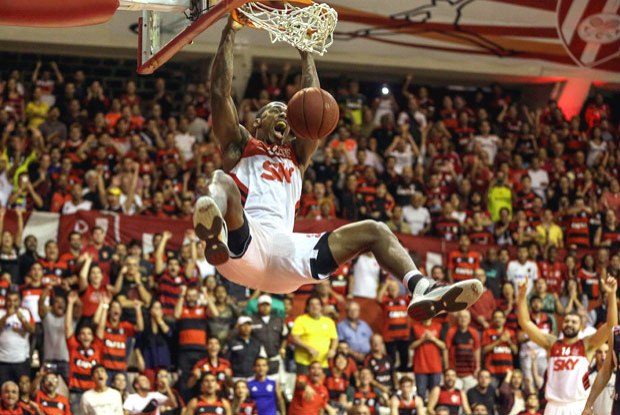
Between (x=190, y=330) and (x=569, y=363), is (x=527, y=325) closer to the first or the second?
(x=569, y=363)

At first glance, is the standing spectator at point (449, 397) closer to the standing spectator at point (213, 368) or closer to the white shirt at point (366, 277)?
the white shirt at point (366, 277)

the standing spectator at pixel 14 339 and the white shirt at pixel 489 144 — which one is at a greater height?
the white shirt at pixel 489 144

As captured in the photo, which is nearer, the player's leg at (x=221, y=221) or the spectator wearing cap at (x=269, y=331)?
the player's leg at (x=221, y=221)

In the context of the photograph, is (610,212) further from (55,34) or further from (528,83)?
(55,34)

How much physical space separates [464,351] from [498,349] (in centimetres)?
59

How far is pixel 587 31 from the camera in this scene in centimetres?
2244

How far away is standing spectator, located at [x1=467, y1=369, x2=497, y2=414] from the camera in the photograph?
1543 centimetres

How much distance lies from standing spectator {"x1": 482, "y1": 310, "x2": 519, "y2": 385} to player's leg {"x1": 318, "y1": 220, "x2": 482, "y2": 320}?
8761mm

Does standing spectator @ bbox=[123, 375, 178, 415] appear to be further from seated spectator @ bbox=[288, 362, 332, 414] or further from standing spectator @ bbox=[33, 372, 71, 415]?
seated spectator @ bbox=[288, 362, 332, 414]

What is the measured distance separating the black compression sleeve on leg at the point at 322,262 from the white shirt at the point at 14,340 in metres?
7.54

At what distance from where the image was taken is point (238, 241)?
25.2ft

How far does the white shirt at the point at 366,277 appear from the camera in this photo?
16734mm

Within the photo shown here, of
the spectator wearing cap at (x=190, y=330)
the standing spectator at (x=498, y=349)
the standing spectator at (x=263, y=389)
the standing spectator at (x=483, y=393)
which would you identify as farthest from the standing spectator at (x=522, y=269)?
the spectator wearing cap at (x=190, y=330)

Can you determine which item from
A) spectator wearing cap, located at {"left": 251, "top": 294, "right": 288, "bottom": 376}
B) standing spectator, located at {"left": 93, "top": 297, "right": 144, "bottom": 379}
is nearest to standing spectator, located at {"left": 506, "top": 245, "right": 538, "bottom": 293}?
spectator wearing cap, located at {"left": 251, "top": 294, "right": 288, "bottom": 376}
